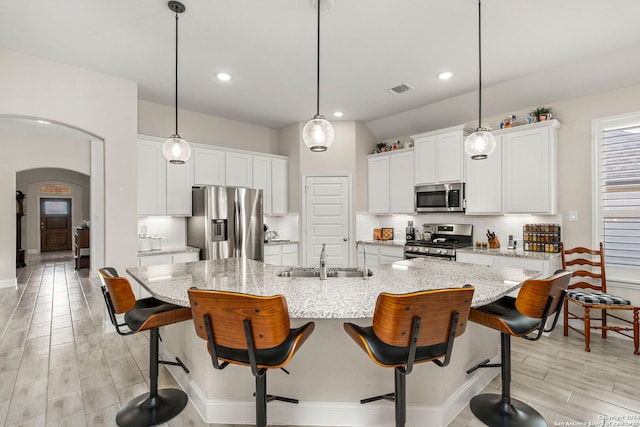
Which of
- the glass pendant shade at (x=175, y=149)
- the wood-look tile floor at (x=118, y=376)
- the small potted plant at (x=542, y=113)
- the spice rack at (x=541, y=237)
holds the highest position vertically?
the small potted plant at (x=542, y=113)

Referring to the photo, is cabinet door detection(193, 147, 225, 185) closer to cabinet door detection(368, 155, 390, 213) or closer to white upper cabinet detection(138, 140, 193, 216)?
white upper cabinet detection(138, 140, 193, 216)

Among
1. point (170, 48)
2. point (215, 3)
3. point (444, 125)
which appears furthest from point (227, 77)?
point (444, 125)

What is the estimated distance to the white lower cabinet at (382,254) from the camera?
4.93m

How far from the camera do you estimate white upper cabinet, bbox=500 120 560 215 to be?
3771 millimetres

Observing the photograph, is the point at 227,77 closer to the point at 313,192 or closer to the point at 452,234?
the point at 313,192

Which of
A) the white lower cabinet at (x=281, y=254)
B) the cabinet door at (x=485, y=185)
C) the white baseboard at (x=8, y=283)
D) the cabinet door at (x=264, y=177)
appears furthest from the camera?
the white baseboard at (x=8, y=283)

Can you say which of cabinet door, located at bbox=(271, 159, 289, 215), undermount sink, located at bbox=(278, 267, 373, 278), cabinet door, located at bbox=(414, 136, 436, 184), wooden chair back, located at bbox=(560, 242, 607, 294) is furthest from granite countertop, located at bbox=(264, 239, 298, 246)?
wooden chair back, located at bbox=(560, 242, 607, 294)

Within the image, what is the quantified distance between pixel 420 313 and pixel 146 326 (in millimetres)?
1604

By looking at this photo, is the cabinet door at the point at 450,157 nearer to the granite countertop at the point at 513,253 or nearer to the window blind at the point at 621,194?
the granite countertop at the point at 513,253

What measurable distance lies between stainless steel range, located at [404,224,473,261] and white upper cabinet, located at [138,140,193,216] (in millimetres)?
3323

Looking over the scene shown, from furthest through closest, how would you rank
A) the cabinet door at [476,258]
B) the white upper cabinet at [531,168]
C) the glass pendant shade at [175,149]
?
1. the cabinet door at [476,258]
2. the white upper cabinet at [531,168]
3. the glass pendant shade at [175,149]

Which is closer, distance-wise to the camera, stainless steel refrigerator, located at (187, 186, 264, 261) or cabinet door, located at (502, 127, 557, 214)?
cabinet door, located at (502, 127, 557, 214)

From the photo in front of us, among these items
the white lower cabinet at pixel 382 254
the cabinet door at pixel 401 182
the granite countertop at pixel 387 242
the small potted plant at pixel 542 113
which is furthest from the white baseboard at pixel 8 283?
the small potted plant at pixel 542 113

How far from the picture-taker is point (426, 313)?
1393 mm
